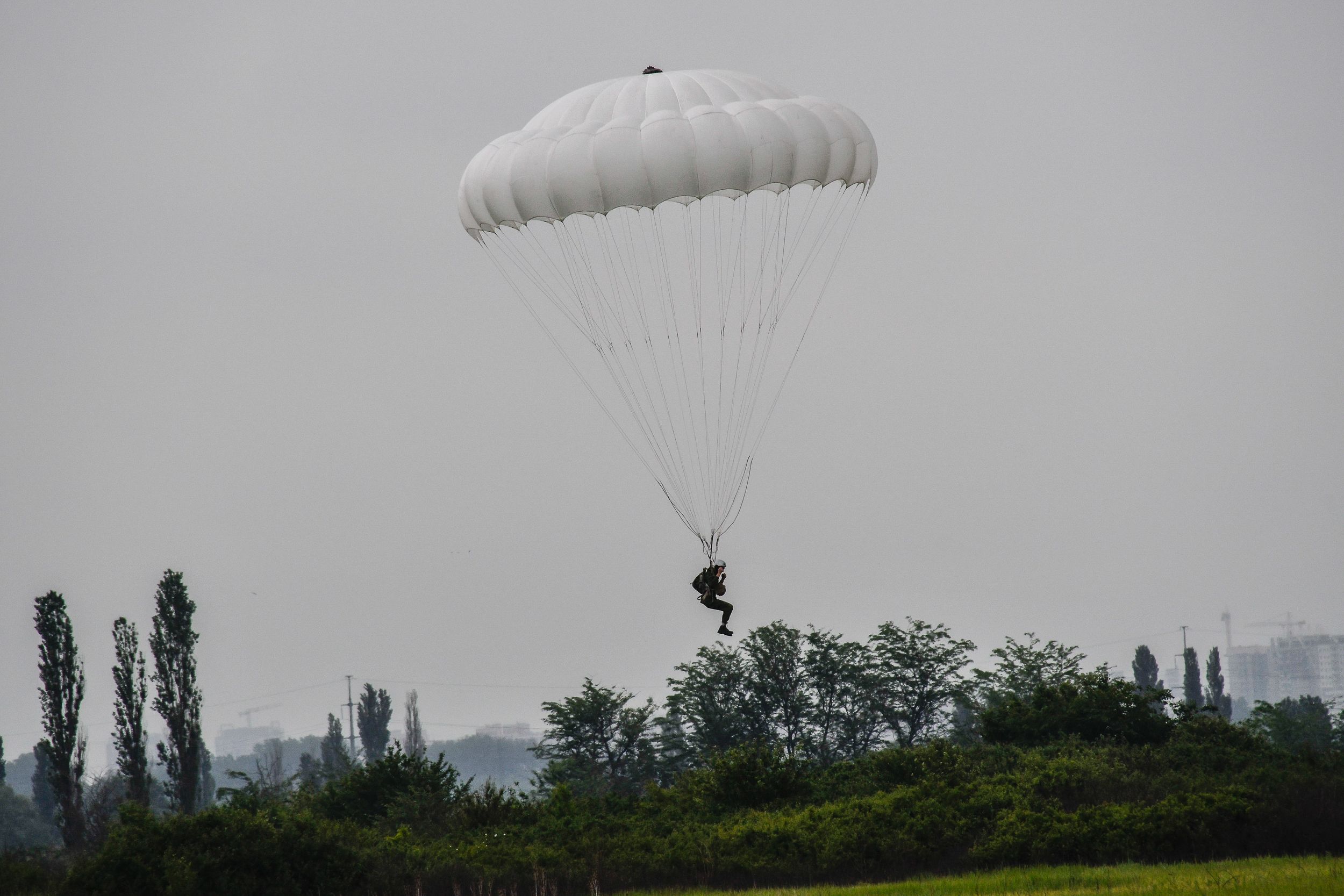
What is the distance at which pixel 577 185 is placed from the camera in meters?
24.1

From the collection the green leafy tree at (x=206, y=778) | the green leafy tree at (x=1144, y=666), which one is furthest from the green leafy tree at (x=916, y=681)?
the green leafy tree at (x=206, y=778)

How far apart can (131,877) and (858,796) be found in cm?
1457

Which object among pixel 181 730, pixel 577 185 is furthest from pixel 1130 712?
pixel 181 730

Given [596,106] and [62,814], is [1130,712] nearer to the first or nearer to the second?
[596,106]

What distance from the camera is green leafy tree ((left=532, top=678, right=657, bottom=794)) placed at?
6012 cm

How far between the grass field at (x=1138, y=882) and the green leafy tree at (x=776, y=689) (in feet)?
137

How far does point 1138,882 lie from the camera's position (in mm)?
20875

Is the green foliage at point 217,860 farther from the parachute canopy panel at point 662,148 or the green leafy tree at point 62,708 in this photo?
the green leafy tree at point 62,708

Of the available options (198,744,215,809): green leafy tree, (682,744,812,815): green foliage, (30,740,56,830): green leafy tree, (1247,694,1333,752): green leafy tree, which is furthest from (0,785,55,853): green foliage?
(1247,694,1333,752): green leafy tree

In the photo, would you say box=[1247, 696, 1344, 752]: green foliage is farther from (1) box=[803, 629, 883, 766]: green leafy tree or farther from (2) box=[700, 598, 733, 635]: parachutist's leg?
(2) box=[700, 598, 733, 635]: parachutist's leg

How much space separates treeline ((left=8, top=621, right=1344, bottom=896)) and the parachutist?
18.1 feet

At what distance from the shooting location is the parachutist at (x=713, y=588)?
23.4m

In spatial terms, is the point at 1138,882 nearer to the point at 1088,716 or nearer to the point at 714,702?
the point at 1088,716

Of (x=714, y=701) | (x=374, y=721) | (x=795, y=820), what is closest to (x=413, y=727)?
(x=374, y=721)
